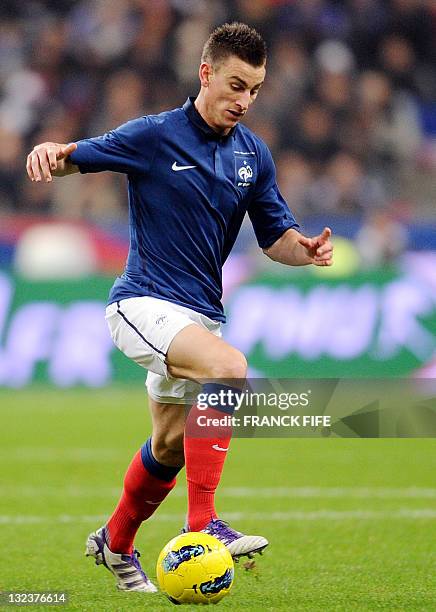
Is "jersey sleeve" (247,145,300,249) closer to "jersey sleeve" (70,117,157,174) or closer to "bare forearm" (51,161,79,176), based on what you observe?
"jersey sleeve" (70,117,157,174)

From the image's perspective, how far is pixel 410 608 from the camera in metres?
4.15

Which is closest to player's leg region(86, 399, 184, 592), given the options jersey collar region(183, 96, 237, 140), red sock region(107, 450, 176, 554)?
red sock region(107, 450, 176, 554)

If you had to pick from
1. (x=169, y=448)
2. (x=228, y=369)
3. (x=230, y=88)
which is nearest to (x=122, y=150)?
(x=230, y=88)

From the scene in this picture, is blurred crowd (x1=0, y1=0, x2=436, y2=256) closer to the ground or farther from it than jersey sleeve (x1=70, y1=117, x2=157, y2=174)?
farther from it

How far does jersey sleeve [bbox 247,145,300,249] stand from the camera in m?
5.04

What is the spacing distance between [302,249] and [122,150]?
894mm

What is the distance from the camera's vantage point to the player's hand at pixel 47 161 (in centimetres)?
434

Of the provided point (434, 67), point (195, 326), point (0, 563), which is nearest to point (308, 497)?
point (0, 563)

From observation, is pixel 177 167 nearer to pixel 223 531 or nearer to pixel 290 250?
pixel 290 250

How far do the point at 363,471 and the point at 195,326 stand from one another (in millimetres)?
4228

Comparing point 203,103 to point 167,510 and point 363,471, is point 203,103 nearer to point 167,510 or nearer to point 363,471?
point 167,510

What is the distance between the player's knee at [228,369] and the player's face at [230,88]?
991 millimetres

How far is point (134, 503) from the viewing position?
4.99 meters

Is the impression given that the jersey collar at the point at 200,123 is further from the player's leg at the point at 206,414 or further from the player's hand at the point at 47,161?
the player's leg at the point at 206,414
